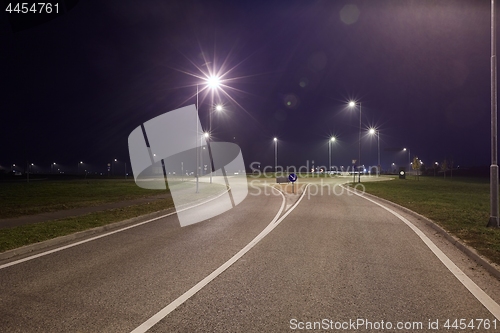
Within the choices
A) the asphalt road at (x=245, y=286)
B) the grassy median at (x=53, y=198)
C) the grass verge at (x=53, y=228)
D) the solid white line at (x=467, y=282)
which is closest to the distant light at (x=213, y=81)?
the grassy median at (x=53, y=198)

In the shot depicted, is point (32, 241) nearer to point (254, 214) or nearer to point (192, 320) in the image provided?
point (192, 320)

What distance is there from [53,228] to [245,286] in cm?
735

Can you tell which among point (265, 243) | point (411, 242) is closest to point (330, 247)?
point (265, 243)

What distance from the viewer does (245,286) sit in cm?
519

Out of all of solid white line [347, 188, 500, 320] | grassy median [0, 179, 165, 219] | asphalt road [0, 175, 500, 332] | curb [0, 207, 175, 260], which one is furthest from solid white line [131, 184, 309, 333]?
grassy median [0, 179, 165, 219]

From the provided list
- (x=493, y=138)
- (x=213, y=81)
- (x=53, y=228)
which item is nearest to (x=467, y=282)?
(x=493, y=138)

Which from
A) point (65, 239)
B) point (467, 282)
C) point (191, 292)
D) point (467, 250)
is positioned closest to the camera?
point (191, 292)

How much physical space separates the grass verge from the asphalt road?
4.03 ft

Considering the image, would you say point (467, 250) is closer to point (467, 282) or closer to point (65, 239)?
point (467, 282)

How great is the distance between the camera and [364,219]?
12.3 meters

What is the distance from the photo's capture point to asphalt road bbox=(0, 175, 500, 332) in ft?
13.2

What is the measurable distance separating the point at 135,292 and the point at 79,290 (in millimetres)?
857

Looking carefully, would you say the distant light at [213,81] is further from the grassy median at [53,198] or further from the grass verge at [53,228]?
the grass verge at [53,228]

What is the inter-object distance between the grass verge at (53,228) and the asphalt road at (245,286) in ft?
4.03
